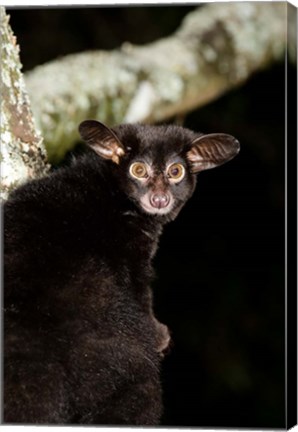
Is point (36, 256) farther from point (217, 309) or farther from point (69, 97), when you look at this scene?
point (217, 309)

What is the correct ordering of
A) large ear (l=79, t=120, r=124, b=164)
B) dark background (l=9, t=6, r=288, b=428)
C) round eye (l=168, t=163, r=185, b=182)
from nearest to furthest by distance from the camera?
large ear (l=79, t=120, r=124, b=164) → round eye (l=168, t=163, r=185, b=182) → dark background (l=9, t=6, r=288, b=428)

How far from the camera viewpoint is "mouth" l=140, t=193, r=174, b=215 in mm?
4207

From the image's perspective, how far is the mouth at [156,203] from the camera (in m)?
4.21

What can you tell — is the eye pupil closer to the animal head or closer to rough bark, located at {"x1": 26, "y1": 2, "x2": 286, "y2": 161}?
the animal head

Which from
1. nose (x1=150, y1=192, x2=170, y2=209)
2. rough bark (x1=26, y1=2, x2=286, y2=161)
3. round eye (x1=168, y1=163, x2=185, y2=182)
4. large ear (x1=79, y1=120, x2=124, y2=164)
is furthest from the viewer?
rough bark (x1=26, y1=2, x2=286, y2=161)

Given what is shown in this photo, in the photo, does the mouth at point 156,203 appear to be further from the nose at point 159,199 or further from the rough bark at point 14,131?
the rough bark at point 14,131

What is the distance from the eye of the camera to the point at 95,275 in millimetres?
3838

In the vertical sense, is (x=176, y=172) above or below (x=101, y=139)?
below

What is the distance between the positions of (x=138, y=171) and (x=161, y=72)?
4.92 feet

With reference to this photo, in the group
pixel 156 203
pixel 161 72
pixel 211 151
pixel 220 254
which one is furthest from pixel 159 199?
pixel 220 254

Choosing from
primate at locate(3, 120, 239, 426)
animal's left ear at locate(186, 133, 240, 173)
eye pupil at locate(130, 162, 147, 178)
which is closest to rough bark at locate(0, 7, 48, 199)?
primate at locate(3, 120, 239, 426)

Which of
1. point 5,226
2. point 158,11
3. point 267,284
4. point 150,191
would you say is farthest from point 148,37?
point 5,226

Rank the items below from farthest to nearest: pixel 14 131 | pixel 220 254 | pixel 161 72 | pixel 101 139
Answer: pixel 220 254, pixel 161 72, pixel 14 131, pixel 101 139

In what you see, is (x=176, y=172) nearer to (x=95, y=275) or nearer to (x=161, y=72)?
(x=95, y=275)
